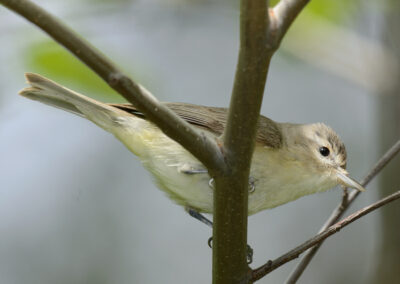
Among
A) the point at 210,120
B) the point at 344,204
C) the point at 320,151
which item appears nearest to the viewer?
the point at 344,204

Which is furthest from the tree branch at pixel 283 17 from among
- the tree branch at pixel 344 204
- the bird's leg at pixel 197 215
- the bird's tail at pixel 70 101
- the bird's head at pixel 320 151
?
the bird's leg at pixel 197 215

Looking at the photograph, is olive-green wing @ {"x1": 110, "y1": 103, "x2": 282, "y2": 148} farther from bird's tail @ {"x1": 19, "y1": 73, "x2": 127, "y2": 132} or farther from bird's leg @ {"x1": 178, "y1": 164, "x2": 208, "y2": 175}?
bird's leg @ {"x1": 178, "y1": 164, "x2": 208, "y2": 175}

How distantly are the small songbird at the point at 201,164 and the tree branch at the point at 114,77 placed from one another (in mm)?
1265

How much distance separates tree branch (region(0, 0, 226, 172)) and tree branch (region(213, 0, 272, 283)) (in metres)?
0.13

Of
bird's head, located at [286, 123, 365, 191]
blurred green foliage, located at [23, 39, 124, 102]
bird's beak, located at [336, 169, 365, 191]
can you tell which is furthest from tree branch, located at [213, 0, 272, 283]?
blurred green foliage, located at [23, 39, 124, 102]

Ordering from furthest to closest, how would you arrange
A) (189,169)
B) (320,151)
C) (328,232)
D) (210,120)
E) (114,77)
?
(320,151), (210,120), (189,169), (328,232), (114,77)

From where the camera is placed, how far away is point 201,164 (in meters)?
3.22

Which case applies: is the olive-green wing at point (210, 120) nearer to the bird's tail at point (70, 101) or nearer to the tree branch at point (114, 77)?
the bird's tail at point (70, 101)

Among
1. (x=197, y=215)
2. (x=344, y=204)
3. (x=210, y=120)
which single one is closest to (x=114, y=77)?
(x=344, y=204)

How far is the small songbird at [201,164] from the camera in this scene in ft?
10.9

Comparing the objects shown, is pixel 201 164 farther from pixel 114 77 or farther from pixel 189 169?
pixel 114 77

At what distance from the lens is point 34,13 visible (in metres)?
1.63

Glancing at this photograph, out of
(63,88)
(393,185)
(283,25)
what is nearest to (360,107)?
(393,185)

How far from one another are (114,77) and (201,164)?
156 cm
